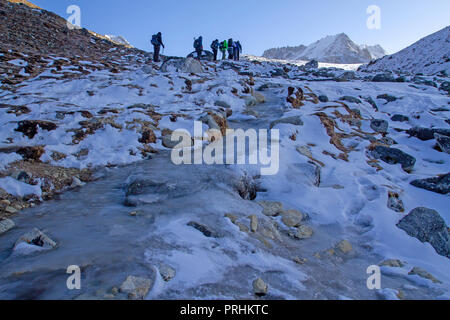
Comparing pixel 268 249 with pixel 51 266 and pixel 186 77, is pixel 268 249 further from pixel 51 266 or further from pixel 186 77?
pixel 186 77

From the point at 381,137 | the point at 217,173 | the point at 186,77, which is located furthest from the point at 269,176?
the point at 186,77

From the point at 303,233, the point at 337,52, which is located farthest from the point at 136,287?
the point at 337,52

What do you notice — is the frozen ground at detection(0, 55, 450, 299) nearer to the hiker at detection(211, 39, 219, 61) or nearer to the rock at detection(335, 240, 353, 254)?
the rock at detection(335, 240, 353, 254)

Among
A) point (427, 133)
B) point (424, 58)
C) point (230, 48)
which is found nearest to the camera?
point (427, 133)

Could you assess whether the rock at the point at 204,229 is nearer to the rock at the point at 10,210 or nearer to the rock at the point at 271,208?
the rock at the point at 271,208

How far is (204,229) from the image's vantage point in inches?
112

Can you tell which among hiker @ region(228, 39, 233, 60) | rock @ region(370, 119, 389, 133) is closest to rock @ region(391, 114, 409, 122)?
rock @ region(370, 119, 389, 133)

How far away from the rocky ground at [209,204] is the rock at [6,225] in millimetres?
13

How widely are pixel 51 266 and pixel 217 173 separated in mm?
2526

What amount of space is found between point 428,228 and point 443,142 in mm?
4430

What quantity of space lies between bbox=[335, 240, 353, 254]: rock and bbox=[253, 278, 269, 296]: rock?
1477 mm

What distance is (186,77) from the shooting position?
1141 centimetres

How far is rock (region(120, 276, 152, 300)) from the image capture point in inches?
A: 71.3

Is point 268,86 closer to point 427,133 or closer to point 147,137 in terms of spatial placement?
point 427,133
